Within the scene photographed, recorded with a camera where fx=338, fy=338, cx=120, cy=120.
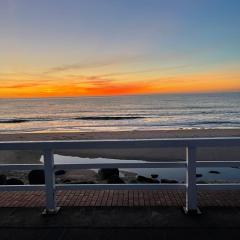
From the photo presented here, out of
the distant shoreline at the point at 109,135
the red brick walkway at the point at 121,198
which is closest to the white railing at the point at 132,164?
the red brick walkway at the point at 121,198

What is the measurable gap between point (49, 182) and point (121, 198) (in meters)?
1.43

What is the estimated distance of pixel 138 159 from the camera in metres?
17.5

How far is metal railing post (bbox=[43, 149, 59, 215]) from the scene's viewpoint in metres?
5.14

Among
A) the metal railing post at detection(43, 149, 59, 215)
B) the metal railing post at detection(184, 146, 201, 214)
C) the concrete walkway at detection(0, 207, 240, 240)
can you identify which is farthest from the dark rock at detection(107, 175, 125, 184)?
the metal railing post at detection(184, 146, 201, 214)

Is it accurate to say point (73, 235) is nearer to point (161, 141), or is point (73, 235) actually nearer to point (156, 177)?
point (161, 141)

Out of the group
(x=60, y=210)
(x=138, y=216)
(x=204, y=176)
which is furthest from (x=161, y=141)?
(x=204, y=176)

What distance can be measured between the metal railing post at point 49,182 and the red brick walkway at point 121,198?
1.50 feet

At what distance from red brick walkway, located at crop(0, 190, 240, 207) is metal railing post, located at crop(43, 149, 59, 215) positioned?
458mm

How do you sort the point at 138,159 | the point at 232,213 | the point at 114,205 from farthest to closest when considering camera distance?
the point at 138,159 < the point at 114,205 < the point at 232,213

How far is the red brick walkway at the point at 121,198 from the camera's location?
224 inches

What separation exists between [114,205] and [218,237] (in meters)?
1.88

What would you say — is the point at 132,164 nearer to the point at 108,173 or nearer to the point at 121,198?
the point at 121,198

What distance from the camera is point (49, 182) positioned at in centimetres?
520

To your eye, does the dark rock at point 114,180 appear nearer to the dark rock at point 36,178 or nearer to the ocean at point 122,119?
the dark rock at point 36,178
